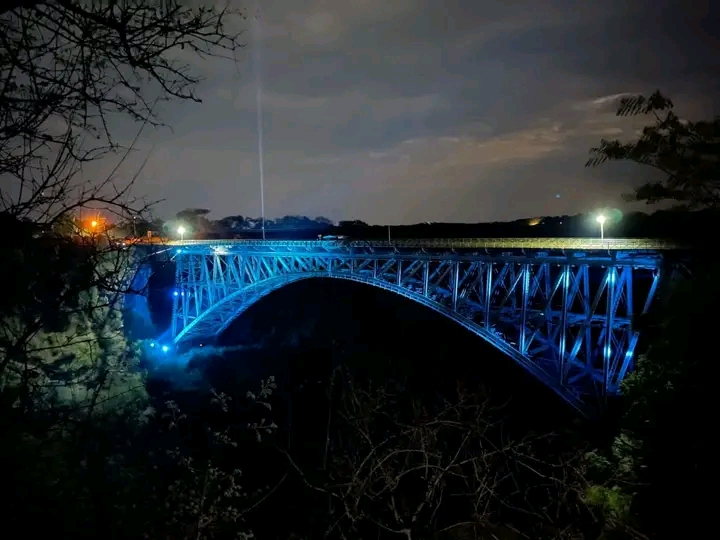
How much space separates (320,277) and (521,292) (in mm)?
12176

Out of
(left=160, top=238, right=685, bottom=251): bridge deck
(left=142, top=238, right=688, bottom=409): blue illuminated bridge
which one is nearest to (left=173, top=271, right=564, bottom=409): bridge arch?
(left=142, top=238, right=688, bottom=409): blue illuminated bridge

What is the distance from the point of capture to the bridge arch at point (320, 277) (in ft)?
46.2

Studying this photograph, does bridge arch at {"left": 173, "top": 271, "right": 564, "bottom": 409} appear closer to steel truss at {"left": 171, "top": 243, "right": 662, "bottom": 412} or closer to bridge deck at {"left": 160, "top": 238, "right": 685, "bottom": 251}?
steel truss at {"left": 171, "top": 243, "right": 662, "bottom": 412}

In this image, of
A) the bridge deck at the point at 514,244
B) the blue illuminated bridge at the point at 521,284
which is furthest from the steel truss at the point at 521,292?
the bridge deck at the point at 514,244

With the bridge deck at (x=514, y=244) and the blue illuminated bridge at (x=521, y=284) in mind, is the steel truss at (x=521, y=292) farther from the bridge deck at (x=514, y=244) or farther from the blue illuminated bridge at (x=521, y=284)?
the bridge deck at (x=514, y=244)

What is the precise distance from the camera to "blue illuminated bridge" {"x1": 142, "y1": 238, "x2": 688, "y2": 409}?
12.1m

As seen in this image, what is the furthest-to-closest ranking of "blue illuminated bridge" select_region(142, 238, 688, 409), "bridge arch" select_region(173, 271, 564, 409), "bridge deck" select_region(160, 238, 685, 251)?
1. "bridge arch" select_region(173, 271, 564, 409)
2. "blue illuminated bridge" select_region(142, 238, 688, 409)
3. "bridge deck" select_region(160, 238, 685, 251)

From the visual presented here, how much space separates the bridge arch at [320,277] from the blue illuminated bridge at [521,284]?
0.13 ft

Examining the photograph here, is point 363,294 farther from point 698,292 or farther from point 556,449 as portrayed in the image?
point 698,292

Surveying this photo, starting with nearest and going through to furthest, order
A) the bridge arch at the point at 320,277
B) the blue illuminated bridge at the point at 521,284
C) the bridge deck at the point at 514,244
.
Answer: the bridge deck at the point at 514,244 < the blue illuminated bridge at the point at 521,284 < the bridge arch at the point at 320,277

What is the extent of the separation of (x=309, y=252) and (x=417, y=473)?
43.2ft

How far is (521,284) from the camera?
61.8 feet

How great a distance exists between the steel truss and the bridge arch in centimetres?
4

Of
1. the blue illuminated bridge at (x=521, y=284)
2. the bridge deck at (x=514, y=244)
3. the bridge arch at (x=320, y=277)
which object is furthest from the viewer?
the bridge arch at (x=320, y=277)
